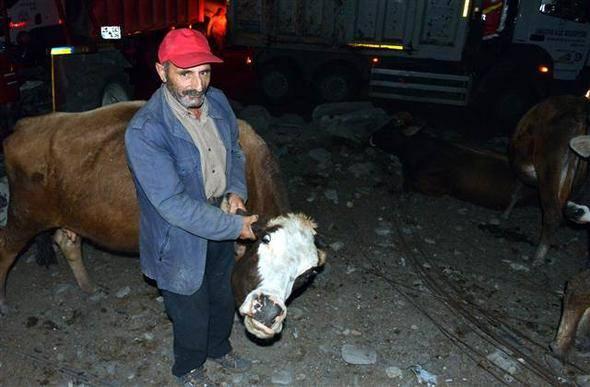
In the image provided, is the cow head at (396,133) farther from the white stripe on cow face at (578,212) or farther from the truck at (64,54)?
the truck at (64,54)

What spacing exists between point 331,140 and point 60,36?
4818mm

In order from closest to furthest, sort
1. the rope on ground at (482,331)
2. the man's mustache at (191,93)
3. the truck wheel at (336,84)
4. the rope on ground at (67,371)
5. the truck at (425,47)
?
the man's mustache at (191,93)
the rope on ground at (67,371)
the rope on ground at (482,331)
the truck at (425,47)
the truck wheel at (336,84)

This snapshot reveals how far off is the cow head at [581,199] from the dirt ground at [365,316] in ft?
3.46

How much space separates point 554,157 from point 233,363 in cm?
434

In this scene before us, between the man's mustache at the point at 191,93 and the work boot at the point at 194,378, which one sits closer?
the man's mustache at the point at 191,93

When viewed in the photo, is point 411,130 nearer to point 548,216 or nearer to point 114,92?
point 548,216

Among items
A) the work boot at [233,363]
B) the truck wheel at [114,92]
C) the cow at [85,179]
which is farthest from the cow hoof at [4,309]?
the truck wheel at [114,92]

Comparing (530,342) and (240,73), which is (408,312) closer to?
(530,342)

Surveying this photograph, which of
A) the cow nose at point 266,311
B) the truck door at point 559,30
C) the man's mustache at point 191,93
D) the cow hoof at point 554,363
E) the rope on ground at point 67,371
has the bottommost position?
the rope on ground at point 67,371

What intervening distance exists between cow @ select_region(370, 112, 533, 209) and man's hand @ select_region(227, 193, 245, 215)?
4.93 m

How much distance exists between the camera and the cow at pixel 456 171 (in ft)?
22.9

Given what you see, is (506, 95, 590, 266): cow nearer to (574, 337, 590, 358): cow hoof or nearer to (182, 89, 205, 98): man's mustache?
(574, 337, 590, 358): cow hoof

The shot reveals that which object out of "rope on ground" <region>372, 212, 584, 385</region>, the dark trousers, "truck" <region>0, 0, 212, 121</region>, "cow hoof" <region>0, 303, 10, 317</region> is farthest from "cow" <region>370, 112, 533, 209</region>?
"cow hoof" <region>0, 303, 10, 317</region>

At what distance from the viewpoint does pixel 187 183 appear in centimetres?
A: 275
